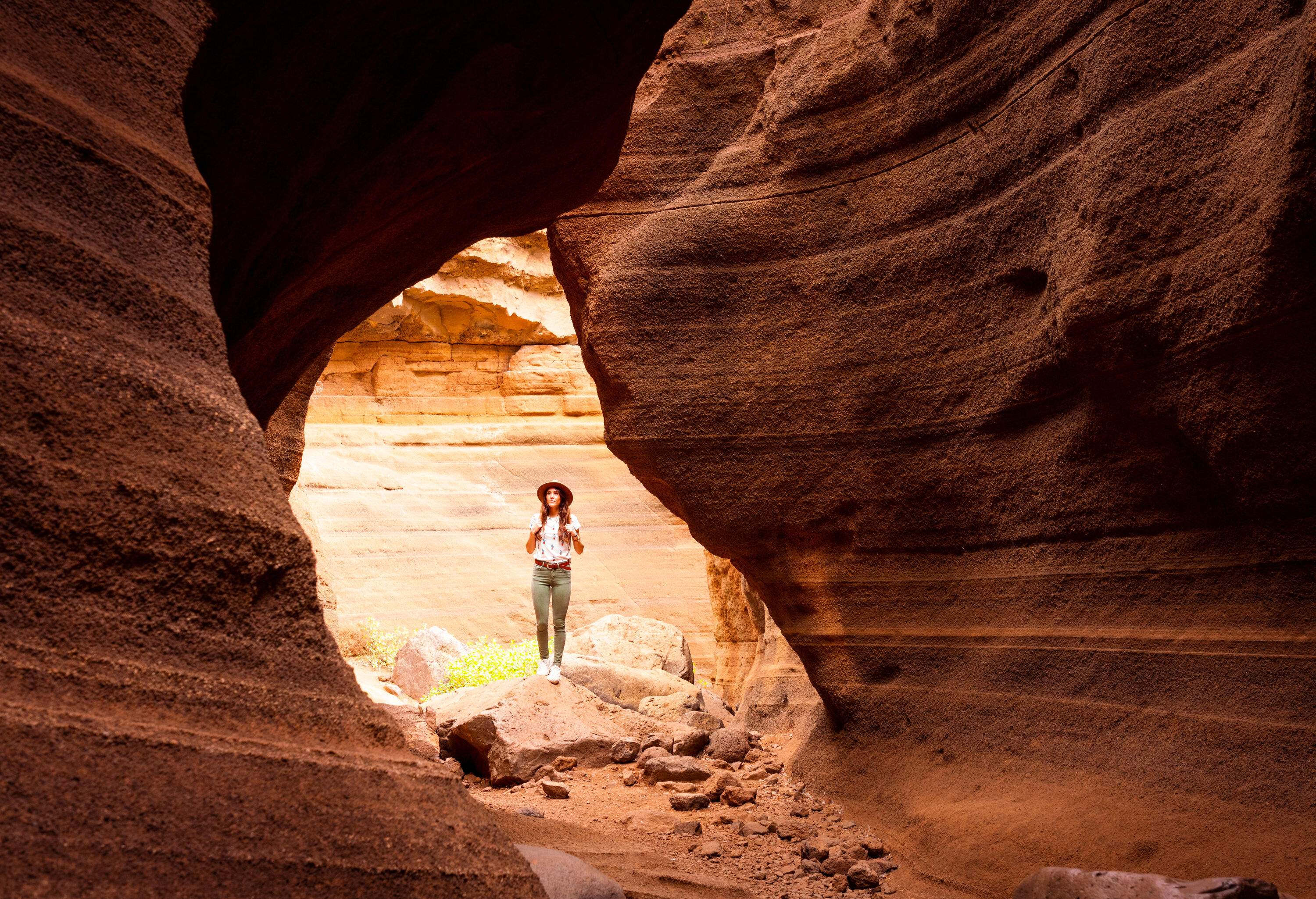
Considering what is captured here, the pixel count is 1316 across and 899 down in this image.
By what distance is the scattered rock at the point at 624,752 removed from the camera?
662cm

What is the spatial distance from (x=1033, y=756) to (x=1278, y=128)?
2.78 metres

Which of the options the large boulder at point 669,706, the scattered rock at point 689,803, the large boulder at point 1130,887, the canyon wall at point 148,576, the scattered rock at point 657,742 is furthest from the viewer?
the large boulder at point 669,706

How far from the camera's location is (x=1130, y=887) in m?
2.84

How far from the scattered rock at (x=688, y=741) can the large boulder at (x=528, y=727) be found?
0.96ft

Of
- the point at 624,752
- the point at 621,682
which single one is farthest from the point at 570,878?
the point at 621,682

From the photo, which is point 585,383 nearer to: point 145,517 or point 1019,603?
point 1019,603

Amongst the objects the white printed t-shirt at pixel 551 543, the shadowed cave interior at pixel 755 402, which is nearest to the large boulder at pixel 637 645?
the white printed t-shirt at pixel 551 543

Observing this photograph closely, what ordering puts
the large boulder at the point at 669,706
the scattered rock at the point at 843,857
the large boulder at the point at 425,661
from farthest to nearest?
the large boulder at the point at 425,661
the large boulder at the point at 669,706
the scattered rock at the point at 843,857

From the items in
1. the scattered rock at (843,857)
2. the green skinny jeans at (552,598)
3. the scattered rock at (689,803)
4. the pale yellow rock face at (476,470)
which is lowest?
the scattered rock at (843,857)

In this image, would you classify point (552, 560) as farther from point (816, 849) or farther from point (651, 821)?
point (816, 849)

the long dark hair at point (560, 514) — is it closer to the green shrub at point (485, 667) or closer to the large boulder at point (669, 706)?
the large boulder at point (669, 706)

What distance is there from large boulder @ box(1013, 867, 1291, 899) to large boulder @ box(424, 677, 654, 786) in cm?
378

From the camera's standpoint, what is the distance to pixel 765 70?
6164mm

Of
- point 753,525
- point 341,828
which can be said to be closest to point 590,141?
point 753,525
